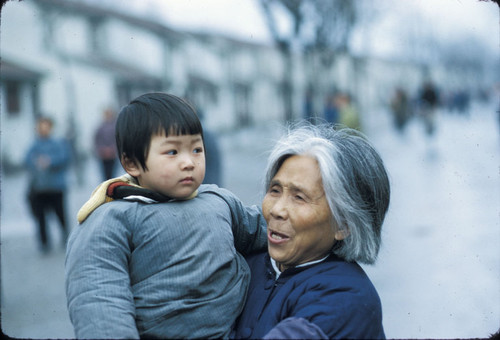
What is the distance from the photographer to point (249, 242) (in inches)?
85.0

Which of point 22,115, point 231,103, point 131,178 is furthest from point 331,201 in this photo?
point 231,103

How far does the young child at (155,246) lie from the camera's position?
1521mm

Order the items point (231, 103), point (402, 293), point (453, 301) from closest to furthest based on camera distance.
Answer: point (453, 301) < point (402, 293) < point (231, 103)

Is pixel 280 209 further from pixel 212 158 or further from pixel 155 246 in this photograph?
pixel 212 158

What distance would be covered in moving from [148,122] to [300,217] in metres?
0.62

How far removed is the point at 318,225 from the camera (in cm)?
188

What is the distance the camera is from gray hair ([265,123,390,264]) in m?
1.84

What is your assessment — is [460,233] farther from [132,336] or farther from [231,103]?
[231,103]

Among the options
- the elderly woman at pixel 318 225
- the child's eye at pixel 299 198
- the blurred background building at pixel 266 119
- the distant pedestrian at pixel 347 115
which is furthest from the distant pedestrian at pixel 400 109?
the child's eye at pixel 299 198

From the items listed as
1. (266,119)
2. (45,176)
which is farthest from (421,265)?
(266,119)

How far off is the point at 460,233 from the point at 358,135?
5.25 meters

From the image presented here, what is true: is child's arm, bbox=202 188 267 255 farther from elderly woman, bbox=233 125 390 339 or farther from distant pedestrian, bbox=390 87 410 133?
distant pedestrian, bbox=390 87 410 133

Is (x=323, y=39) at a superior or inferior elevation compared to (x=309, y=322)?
superior

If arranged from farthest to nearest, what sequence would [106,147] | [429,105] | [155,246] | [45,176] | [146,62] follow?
[146,62], [429,105], [106,147], [45,176], [155,246]
